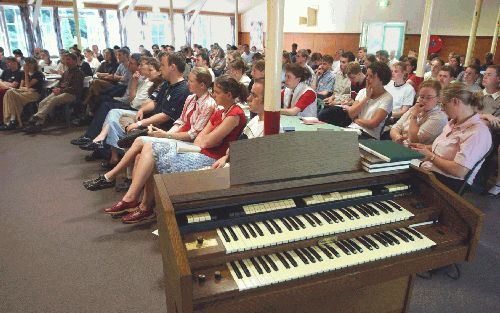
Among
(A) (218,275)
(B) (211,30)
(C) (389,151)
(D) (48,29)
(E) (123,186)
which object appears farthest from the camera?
(B) (211,30)

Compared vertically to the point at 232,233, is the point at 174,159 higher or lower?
lower

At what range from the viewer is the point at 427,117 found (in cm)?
290

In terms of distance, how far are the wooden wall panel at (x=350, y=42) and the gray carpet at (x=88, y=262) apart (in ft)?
27.9

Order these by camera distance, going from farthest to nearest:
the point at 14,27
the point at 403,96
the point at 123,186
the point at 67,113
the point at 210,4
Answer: the point at 210,4 < the point at 14,27 < the point at 67,113 < the point at 403,96 < the point at 123,186

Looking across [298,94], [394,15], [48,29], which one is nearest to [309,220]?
[298,94]

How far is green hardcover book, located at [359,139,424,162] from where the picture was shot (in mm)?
1580

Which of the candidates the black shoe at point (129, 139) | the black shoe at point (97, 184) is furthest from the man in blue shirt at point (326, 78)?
the black shoe at point (97, 184)

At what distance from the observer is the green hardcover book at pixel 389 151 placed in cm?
158

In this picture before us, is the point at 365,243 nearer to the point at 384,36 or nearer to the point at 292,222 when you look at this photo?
the point at 292,222

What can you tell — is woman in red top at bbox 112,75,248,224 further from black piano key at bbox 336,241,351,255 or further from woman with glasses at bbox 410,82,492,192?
black piano key at bbox 336,241,351,255

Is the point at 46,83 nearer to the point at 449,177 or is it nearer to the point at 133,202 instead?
the point at 133,202

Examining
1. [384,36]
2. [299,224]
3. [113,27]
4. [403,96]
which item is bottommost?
[299,224]

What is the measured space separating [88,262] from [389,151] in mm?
2149

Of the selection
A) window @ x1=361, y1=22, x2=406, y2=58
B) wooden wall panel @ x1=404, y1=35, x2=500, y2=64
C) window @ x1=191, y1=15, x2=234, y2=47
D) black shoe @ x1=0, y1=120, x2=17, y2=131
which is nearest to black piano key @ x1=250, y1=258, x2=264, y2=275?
black shoe @ x1=0, y1=120, x2=17, y2=131
